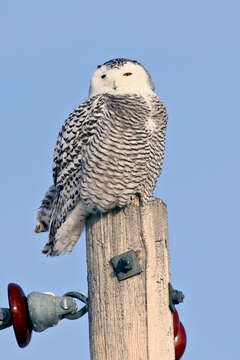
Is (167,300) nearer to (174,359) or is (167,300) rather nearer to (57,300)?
(174,359)

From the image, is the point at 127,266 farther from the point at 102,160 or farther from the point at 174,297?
the point at 102,160

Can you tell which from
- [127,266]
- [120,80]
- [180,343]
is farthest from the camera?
[120,80]

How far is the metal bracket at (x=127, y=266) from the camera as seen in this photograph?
3119 mm

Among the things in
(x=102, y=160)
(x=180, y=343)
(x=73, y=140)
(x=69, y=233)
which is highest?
(x=73, y=140)

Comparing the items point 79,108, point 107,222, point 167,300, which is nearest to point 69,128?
point 79,108

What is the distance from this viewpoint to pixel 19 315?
3195 millimetres

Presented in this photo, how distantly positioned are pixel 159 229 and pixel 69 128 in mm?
2497

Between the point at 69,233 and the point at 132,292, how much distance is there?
2.09m

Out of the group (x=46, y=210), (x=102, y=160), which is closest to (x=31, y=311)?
(x=102, y=160)

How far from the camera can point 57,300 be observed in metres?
3.24

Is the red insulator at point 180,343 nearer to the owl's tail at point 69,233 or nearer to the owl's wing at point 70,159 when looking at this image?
the owl's tail at point 69,233

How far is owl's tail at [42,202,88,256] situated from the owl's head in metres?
1.36

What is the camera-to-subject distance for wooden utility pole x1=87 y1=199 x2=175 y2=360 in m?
3.06

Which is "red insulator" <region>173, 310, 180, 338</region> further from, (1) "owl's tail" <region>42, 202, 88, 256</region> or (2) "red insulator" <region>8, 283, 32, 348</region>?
(1) "owl's tail" <region>42, 202, 88, 256</region>
